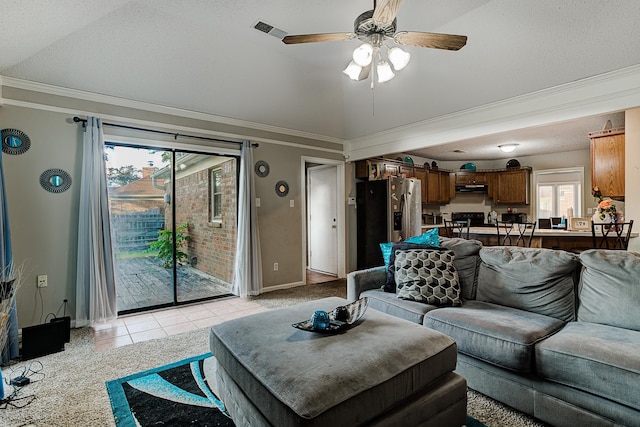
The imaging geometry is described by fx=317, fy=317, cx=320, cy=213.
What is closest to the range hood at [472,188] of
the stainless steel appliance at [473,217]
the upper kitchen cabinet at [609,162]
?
the stainless steel appliance at [473,217]

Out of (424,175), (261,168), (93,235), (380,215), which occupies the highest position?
(424,175)

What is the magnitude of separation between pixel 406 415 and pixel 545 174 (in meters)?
7.77

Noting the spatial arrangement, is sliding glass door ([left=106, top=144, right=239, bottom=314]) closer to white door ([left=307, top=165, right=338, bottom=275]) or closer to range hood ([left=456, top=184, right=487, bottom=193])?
white door ([left=307, top=165, right=338, bottom=275])

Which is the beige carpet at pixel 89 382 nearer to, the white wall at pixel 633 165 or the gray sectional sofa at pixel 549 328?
the gray sectional sofa at pixel 549 328

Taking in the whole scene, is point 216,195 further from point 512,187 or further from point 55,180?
point 512,187

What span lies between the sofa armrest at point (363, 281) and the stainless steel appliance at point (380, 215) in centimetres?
260

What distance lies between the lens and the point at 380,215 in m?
5.79

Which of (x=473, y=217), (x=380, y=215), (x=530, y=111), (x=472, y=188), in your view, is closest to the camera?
(x=530, y=111)

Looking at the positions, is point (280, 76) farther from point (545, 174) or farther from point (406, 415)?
point (545, 174)

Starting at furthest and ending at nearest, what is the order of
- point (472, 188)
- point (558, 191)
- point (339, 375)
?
point (472, 188) < point (558, 191) < point (339, 375)

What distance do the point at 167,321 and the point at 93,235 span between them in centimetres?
120

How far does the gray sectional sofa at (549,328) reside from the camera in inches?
61.0

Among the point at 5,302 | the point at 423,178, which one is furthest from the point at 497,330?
the point at 423,178

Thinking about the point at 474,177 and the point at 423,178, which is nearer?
the point at 423,178
